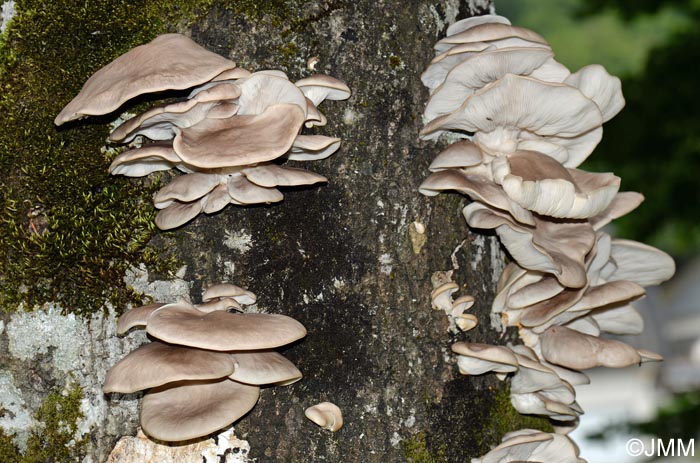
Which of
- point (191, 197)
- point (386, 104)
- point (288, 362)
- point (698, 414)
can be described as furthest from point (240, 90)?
point (698, 414)

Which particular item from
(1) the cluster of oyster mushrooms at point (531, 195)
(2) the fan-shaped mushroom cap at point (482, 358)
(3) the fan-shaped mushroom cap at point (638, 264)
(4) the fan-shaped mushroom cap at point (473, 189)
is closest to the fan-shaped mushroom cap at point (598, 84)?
(1) the cluster of oyster mushrooms at point (531, 195)

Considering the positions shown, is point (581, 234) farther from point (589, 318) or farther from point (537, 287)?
point (589, 318)

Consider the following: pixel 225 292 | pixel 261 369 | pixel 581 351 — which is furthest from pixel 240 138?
pixel 581 351

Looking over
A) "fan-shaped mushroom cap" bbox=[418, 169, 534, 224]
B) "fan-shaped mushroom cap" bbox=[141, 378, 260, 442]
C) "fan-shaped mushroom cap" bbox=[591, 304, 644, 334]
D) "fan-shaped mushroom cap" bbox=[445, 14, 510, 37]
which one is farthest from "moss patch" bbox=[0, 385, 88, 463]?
"fan-shaped mushroom cap" bbox=[591, 304, 644, 334]

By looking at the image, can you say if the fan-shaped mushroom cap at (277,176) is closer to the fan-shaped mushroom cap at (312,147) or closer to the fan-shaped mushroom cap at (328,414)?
the fan-shaped mushroom cap at (312,147)

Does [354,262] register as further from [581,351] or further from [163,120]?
[581,351]

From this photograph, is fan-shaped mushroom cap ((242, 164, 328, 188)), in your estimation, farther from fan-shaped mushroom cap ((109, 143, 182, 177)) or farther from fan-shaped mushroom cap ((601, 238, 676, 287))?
fan-shaped mushroom cap ((601, 238, 676, 287))
